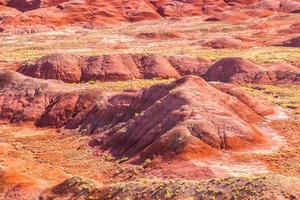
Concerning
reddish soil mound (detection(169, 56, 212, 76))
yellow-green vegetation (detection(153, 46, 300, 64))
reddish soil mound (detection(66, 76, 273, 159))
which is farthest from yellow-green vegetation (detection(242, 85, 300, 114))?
reddish soil mound (detection(169, 56, 212, 76))

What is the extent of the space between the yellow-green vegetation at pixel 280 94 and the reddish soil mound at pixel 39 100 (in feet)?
65.5

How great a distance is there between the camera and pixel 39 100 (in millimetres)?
57656

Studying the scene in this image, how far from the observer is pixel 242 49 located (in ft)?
287

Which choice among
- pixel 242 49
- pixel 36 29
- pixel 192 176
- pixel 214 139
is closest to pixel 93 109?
pixel 214 139

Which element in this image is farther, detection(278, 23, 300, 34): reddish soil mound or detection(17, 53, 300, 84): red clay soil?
detection(278, 23, 300, 34): reddish soil mound

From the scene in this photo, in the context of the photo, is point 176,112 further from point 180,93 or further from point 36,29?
point 36,29

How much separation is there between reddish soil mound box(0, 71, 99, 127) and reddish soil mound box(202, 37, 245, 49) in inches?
1453

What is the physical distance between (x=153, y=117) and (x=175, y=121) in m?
3.32

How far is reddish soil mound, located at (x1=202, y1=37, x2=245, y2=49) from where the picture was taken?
→ 8869 cm

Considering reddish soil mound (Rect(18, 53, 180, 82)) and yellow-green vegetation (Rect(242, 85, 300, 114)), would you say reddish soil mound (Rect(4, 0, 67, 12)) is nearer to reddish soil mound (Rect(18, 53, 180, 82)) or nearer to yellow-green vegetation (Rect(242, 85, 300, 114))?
reddish soil mound (Rect(18, 53, 180, 82))

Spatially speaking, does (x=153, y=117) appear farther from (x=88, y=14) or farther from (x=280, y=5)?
(x=280, y=5)

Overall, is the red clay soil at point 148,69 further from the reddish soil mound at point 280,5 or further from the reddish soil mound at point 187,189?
the reddish soil mound at point 280,5

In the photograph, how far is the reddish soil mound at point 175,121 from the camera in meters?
37.3

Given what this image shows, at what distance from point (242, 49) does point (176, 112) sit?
166ft
